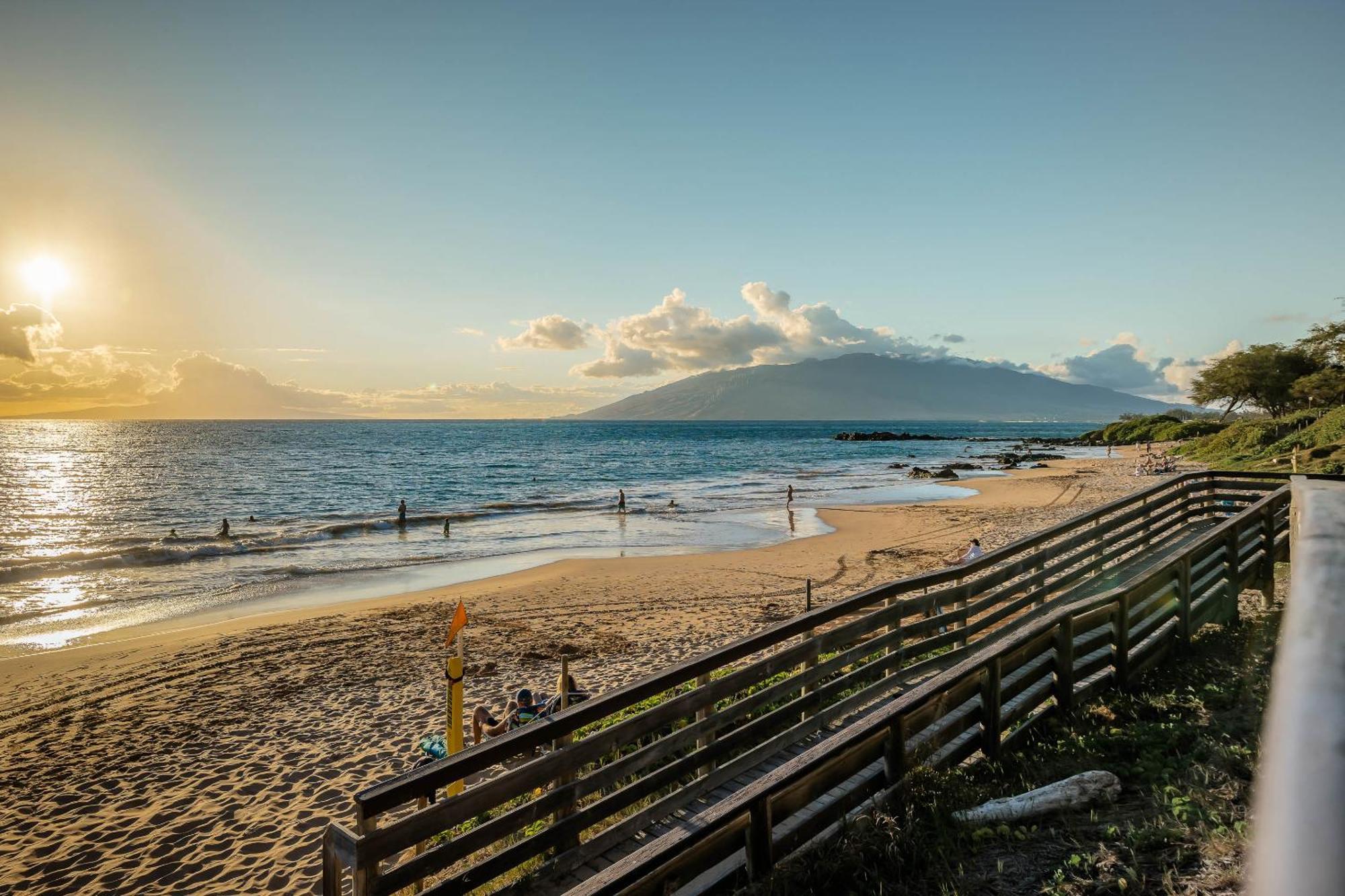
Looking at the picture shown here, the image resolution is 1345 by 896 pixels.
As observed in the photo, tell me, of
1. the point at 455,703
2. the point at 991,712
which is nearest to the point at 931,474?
the point at 991,712

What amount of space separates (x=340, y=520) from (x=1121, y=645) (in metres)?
36.8

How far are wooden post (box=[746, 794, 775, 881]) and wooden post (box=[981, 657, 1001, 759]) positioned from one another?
2.47 metres

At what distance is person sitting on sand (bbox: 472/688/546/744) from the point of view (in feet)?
30.4

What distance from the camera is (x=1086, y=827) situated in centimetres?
466

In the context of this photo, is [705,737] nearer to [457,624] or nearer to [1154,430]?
[457,624]

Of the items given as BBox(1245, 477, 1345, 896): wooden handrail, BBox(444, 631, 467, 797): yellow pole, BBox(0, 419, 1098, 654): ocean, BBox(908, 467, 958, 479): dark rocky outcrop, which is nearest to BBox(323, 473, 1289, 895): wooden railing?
BBox(444, 631, 467, 797): yellow pole

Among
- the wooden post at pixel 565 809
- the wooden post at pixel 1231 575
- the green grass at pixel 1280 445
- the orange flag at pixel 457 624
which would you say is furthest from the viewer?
the green grass at pixel 1280 445

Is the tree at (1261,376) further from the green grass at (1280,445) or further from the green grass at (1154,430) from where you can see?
the green grass at (1280,445)

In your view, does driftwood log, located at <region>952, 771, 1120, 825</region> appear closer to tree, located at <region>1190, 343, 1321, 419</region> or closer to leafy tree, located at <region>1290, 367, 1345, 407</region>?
leafy tree, located at <region>1290, 367, 1345, 407</region>

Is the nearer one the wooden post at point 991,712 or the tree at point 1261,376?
the wooden post at point 991,712

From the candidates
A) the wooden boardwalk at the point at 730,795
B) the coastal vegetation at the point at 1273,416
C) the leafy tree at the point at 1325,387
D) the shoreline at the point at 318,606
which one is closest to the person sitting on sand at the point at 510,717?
the wooden boardwalk at the point at 730,795

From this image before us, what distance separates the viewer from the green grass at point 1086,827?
412 centimetres

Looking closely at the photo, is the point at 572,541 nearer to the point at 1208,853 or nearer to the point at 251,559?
the point at 251,559

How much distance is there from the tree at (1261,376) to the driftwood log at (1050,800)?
2916 inches
